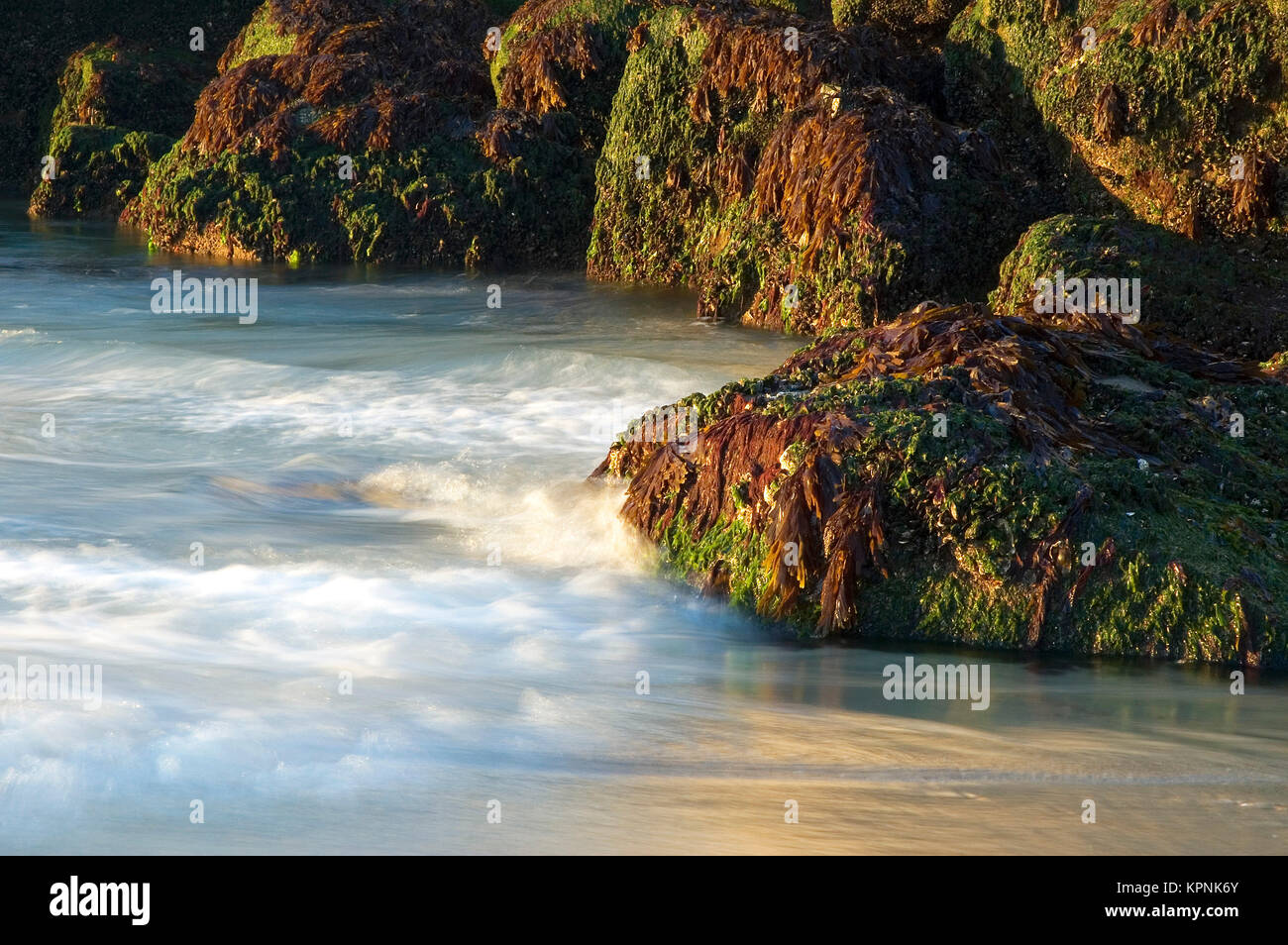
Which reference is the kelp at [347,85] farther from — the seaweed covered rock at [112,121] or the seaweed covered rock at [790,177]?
the seaweed covered rock at [112,121]

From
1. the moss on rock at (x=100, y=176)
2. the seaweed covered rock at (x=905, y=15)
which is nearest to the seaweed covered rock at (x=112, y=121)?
the moss on rock at (x=100, y=176)

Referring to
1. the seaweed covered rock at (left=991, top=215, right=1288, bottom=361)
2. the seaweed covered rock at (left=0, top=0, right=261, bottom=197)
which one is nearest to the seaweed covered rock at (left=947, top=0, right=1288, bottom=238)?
the seaweed covered rock at (left=991, top=215, right=1288, bottom=361)

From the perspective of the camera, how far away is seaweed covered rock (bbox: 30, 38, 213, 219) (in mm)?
16969

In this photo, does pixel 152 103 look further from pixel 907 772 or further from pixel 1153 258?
pixel 907 772

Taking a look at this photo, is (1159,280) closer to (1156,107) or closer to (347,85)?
(1156,107)

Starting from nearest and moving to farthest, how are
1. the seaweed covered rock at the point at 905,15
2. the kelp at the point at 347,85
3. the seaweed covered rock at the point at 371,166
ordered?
the seaweed covered rock at the point at 905,15
the seaweed covered rock at the point at 371,166
the kelp at the point at 347,85

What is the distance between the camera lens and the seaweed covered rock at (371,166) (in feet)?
41.8

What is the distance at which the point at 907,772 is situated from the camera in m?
3.81

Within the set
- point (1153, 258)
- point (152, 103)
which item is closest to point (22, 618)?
point (1153, 258)

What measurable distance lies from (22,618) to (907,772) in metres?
3.10

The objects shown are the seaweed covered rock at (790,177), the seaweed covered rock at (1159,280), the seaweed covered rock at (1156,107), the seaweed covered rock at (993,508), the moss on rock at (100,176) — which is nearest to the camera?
the seaweed covered rock at (993,508)

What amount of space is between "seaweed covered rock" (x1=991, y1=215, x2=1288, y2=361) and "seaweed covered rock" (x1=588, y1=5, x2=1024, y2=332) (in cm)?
87

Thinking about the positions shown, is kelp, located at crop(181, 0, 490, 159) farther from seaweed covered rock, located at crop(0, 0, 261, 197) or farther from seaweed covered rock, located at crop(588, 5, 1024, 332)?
seaweed covered rock, located at crop(0, 0, 261, 197)

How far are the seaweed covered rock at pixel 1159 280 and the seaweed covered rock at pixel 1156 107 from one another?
321 millimetres
